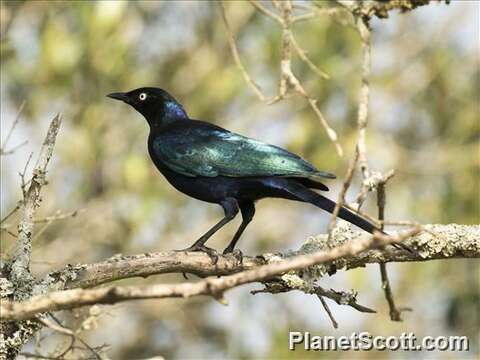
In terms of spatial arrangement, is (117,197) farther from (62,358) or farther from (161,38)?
(62,358)

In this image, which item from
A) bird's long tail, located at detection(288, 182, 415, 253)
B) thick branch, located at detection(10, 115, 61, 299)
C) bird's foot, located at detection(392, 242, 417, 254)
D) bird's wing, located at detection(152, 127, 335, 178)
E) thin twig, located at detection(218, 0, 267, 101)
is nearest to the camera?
thick branch, located at detection(10, 115, 61, 299)

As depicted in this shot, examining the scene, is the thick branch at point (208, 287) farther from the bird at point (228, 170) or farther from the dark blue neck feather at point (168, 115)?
the dark blue neck feather at point (168, 115)

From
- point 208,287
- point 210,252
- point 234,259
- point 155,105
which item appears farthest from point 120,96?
point 208,287

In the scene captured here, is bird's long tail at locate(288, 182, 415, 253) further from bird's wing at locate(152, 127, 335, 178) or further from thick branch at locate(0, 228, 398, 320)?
thick branch at locate(0, 228, 398, 320)

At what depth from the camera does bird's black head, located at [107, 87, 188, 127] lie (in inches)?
291

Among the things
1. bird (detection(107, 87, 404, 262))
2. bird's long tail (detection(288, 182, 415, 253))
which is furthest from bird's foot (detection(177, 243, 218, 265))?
bird's long tail (detection(288, 182, 415, 253))

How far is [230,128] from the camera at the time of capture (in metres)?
11.1

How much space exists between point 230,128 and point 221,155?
4657 mm

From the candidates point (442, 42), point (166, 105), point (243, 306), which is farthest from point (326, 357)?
point (166, 105)

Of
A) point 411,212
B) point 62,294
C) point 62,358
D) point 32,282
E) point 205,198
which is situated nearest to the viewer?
point 62,294

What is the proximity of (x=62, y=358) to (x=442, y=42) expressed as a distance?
762 centimetres

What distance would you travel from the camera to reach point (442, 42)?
11.1 metres

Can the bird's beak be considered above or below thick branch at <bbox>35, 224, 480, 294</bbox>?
above

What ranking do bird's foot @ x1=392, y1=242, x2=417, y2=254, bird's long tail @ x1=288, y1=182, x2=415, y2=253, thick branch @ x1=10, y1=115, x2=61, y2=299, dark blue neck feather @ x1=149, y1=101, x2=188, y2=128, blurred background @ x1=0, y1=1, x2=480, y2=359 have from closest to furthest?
thick branch @ x1=10, y1=115, x2=61, y2=299 → bird's foot @ x1=392, y1=242, x2=417, y2=254 → bird's long tail @ x1=288, y1=182, x2=415, y2=253 → dark blue neck feather @ x1=149, y1=101, x2=188, y2=128 → blurred background @ x1=0, y1=1, x2=480, y2=359
